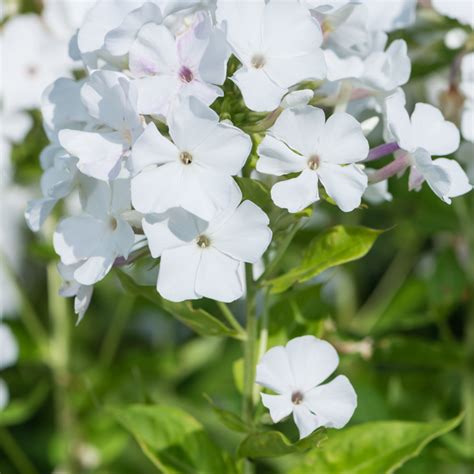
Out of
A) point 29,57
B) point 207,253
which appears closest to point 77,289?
point 207,253

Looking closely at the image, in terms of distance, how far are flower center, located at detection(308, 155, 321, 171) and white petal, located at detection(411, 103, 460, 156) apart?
0.13m

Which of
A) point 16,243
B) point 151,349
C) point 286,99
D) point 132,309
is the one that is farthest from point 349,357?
point 16,243

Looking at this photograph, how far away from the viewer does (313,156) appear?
36.6 inches

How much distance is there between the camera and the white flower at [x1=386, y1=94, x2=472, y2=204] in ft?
3.19

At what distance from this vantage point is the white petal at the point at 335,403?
0.93 metres

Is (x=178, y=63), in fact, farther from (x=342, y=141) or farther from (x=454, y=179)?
(x=454, y=179)

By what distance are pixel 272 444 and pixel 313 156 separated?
313 millimetres

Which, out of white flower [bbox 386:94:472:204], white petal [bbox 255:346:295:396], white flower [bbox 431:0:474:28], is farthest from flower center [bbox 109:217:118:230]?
white flower [bbox 431:0:474:28]

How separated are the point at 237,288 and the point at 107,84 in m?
0.25

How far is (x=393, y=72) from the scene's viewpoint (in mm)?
1073

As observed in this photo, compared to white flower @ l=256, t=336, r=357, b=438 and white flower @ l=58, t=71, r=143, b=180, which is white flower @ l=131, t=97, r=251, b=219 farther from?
white flower @ l=256, t=336, r=357, b=438

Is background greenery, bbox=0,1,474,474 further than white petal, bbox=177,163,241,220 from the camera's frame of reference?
Yes

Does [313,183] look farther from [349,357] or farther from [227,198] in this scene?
[349,357]

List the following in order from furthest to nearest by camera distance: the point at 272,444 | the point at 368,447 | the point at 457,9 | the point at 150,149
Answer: the point at 457,9 → the point at 368,447 → the point at 272,444 → the point at 150,149
